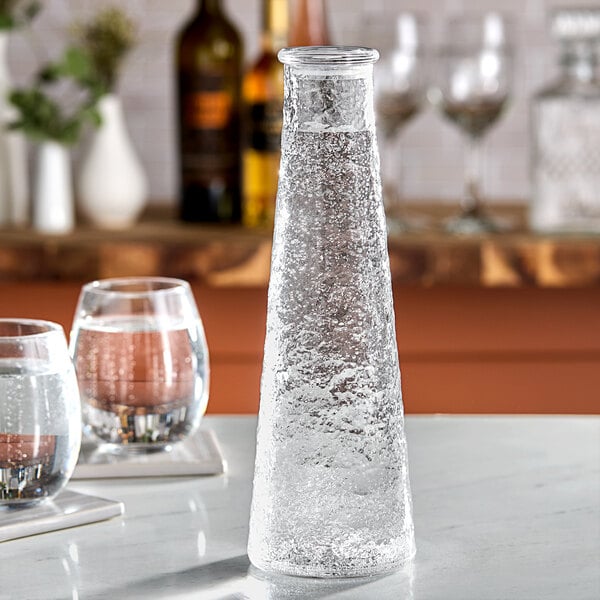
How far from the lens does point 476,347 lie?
6.64ft

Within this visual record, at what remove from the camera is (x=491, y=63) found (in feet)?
6.67

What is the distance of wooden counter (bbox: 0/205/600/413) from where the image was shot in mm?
1975

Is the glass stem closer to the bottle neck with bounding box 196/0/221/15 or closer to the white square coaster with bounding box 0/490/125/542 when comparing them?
the bottle neck with bounding box 196/0/221/15

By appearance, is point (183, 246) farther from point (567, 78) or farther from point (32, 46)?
point (32, 46)

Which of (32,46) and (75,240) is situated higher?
(32,46)

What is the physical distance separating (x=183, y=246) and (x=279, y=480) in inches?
54.2

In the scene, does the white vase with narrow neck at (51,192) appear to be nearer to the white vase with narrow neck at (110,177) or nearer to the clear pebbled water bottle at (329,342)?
the white vase with narrow neck at (110,177)

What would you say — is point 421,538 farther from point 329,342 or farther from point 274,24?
point 274,24

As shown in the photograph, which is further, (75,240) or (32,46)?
(32,46)

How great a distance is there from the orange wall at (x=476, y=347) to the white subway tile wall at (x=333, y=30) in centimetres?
59

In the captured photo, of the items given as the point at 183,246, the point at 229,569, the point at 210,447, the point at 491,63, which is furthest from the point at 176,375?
the point at 491,63

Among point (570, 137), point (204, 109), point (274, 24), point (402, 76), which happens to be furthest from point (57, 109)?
point (570, 137)

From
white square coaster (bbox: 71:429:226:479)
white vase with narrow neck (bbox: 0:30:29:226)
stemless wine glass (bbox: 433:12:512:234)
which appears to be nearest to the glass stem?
stemless wine glass (bbox: 433:12:512:234)

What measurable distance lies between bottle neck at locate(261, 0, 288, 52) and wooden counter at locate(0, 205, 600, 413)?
1.18 feet
